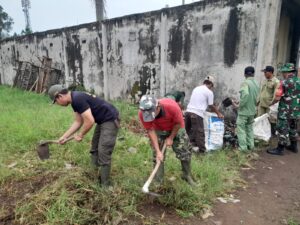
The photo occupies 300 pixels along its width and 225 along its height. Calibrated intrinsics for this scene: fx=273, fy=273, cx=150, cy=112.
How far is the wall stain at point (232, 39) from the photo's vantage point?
6230mm

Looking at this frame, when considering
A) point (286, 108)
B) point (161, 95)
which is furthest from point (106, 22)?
point (286, 108)

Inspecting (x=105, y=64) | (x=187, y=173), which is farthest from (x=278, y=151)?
(x=105, y=64)

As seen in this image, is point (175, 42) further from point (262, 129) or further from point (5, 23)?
point (5, 23)

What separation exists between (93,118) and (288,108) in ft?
11.8

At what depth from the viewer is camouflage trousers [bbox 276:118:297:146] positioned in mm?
4906

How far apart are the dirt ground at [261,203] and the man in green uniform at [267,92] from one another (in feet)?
4.58

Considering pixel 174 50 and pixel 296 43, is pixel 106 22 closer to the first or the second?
pixel 174 50

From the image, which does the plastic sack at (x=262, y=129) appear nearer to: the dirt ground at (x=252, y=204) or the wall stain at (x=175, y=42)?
the dirt ground at (x=252, y=204)

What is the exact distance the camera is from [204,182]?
12.2 ft

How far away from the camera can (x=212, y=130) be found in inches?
197

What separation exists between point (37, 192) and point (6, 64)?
15.6 m

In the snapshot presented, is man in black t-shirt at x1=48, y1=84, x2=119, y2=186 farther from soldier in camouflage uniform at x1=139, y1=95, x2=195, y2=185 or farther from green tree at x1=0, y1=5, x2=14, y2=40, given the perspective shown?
green tree at x1=0, y1=5, x2=14, y2=40

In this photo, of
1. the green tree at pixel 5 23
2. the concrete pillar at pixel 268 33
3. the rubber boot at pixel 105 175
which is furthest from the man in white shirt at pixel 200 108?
the green tree at pixel 5 23

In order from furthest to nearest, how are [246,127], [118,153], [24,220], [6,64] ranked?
[6,64] < [246,127] < [118,153] < [24,220]
